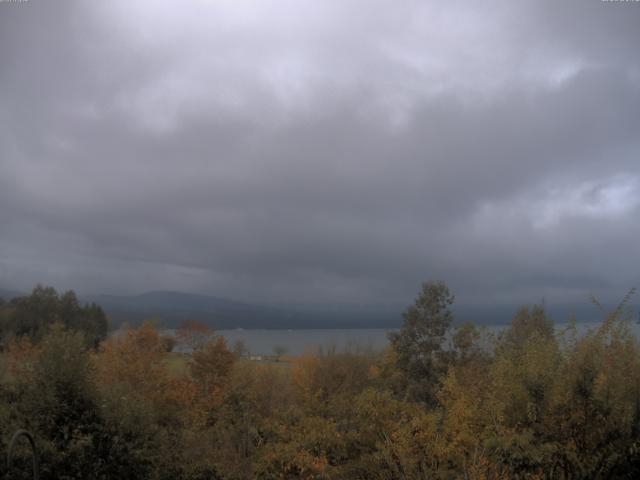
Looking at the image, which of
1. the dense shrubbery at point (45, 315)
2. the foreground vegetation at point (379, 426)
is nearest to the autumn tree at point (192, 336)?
the dense shrubbery at point (45, 315)

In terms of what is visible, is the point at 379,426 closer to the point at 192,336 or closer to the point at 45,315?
the point at 192,336

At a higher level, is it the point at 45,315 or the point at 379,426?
the point at 45,315

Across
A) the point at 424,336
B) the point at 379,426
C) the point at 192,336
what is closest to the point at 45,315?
the point at 192,336

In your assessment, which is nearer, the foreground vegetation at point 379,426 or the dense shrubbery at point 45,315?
the foreground vegetation at point 379,426

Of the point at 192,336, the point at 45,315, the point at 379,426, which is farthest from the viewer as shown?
the point at 45,315

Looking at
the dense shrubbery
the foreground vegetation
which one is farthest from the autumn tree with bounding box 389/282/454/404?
the dense shrubbery

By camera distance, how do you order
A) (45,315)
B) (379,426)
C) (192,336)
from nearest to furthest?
(379,426), (192,336), (45,315)

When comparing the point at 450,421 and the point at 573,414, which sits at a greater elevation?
the point at 573,414

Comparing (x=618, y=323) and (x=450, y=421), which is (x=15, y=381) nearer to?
(x=450, y=421)

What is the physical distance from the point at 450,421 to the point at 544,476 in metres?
5.10

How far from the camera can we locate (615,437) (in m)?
9.94

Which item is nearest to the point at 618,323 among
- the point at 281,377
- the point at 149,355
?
the point at 281,377

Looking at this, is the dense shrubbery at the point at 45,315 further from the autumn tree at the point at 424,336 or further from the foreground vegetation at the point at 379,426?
the foreground vegetation at the point at 379,426

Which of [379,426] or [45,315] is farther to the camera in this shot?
[45,315]
